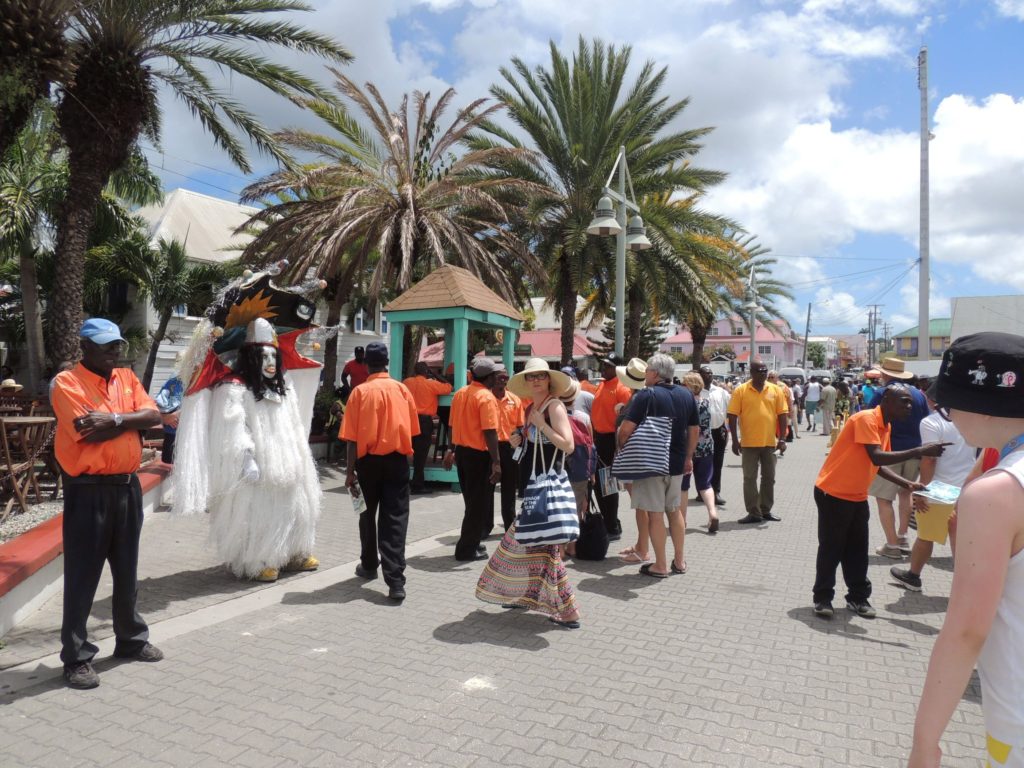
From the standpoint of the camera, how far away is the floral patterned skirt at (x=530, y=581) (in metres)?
4.64

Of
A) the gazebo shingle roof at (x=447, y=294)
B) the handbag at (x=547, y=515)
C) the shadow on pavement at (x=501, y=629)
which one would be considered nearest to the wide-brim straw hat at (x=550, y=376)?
the handbag at (x=547, y=515)

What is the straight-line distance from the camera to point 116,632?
12.8 feet

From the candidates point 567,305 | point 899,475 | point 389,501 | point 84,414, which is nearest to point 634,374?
point 899,475

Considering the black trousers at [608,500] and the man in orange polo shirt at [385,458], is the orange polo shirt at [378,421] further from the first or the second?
the black trousers at [608,500]

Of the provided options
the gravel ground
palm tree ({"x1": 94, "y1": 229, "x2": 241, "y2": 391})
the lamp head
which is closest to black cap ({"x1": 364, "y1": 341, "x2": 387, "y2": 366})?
the gravel ground

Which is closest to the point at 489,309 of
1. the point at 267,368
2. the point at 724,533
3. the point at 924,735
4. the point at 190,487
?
the point at 724,533

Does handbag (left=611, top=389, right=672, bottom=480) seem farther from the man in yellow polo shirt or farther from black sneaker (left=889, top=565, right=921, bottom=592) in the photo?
the man in yellow polo shirt

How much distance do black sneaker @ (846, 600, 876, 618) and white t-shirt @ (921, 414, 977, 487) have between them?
1.31 m

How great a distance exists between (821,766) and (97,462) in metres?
3.69

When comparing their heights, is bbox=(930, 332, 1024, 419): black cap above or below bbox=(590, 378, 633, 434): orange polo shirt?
above

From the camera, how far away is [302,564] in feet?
18.8

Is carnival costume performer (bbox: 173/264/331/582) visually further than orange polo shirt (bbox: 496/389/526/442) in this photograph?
No

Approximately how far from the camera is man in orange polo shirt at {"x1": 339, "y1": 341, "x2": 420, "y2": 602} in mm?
5109

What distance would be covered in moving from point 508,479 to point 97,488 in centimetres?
398
